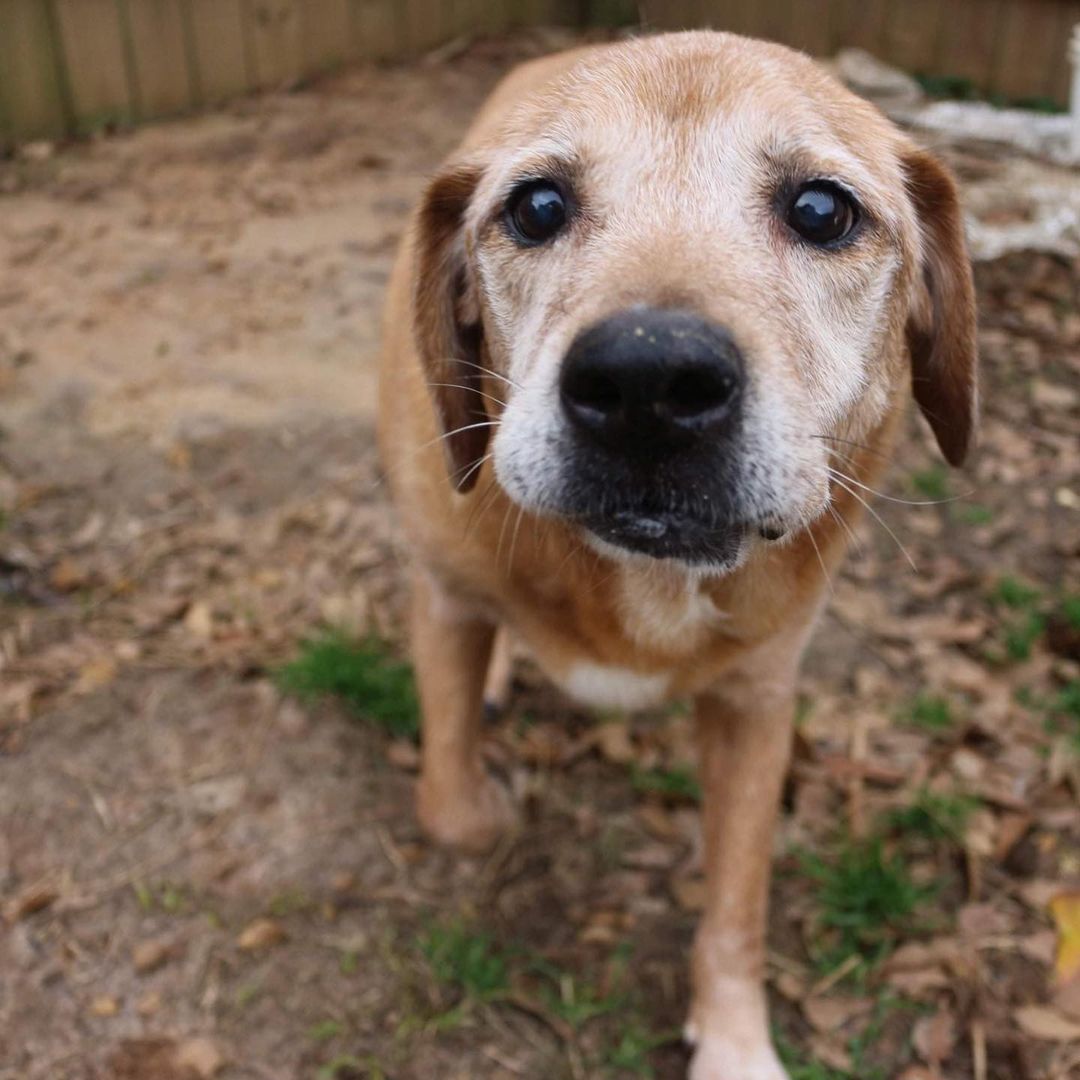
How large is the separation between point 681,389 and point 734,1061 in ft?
5.02

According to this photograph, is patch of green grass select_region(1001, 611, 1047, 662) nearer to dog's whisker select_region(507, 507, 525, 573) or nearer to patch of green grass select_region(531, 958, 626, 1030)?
patch of green grass select_region(531, 958, 626, 1030)

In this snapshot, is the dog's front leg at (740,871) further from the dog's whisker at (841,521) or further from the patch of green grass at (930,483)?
the patch of green grass at (930,483)

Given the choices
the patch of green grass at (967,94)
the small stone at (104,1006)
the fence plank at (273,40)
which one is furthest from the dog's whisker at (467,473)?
the patch of green grass at (967,94)

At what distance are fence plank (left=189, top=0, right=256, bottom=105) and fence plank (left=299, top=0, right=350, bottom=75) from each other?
1.45 feet

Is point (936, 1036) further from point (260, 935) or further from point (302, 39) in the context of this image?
point (302, 39)

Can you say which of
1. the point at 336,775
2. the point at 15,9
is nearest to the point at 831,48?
the point at 15,9

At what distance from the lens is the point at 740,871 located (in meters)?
2.47

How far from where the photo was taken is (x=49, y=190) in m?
5.69

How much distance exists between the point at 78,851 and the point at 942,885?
6.87 ft

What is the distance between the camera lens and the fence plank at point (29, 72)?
5809 mm

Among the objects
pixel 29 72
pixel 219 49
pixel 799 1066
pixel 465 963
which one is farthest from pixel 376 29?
pixel 799 1066

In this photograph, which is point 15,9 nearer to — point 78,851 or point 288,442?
point 288,442

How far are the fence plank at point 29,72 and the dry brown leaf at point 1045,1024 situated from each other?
6075mm

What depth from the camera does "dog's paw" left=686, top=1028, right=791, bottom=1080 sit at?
2.37 meters
